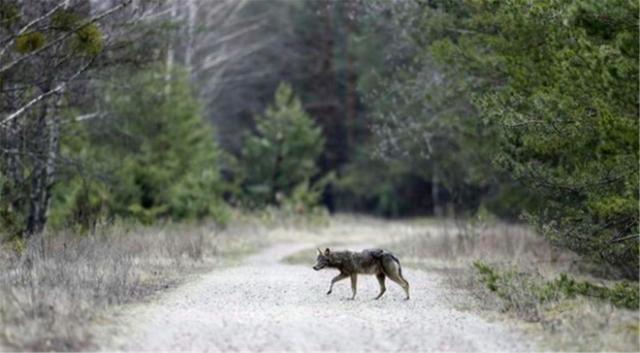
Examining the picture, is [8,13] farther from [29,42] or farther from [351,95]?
[351,95]

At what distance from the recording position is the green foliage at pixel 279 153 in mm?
53125

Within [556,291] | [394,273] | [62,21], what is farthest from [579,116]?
[62,21]

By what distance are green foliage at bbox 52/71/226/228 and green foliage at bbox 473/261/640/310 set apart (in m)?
16.5

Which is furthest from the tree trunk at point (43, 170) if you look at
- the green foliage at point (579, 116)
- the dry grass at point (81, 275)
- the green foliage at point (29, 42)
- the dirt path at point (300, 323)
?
the green foliage at point (579, 116)

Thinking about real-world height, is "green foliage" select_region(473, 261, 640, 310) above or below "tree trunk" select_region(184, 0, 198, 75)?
below

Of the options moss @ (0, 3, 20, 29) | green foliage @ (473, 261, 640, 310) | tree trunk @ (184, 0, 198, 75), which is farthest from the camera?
tree trunk @ (184, 0, 198, 75)

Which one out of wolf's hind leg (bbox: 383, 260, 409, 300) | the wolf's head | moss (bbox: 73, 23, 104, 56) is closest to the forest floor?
wolf's hind leg (bbox: 383, 260, 409, 300)

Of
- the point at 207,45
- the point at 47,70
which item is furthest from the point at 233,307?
the point at 207,45

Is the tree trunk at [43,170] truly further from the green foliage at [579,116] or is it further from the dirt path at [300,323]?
the green foliage at [579,116]

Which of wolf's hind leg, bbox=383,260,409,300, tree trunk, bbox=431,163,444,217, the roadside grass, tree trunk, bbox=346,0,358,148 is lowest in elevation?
tree trunk, bbox=431,163,444,217

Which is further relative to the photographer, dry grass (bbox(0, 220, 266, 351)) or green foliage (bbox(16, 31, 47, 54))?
green foliage (bbox(16, 31, 47, 54))

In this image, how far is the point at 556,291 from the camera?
1468 centimetres

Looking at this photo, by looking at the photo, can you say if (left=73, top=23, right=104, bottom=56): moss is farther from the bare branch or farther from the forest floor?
the forest floor

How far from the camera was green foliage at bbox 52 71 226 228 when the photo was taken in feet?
102
